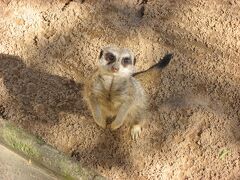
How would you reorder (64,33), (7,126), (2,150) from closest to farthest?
1. (7,126)
2. (2,150)
3. (64,33)

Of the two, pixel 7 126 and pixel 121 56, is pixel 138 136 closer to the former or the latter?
pixel 121 56

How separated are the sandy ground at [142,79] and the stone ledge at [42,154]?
352 millimetres

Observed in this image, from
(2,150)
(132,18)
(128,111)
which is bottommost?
(2,150)

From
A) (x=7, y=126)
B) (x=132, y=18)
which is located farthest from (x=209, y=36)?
(x=7, y=126)

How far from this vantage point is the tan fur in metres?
3.19

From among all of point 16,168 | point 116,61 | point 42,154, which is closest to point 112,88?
point 116,61

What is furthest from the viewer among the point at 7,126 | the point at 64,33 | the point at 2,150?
the point at 64,33

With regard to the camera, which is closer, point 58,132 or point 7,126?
point 7,126

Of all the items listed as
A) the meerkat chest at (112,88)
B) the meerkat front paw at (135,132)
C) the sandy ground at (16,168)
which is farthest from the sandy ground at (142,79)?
the meerkat chest at (112,88)

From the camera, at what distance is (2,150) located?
3.30m

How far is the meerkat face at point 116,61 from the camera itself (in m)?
3.04

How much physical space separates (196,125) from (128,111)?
0.52 m

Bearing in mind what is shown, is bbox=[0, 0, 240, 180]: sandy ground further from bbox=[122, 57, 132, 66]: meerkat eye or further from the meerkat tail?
bbox=[122, 57, 132, 66]: meerkat eye

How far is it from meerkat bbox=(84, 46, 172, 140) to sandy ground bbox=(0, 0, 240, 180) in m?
0.13
